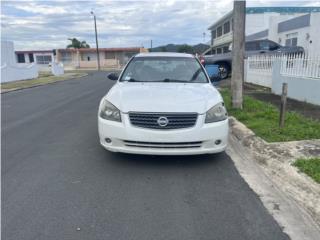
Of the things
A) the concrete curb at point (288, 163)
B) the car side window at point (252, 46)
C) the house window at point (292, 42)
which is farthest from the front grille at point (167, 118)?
the house window at point (292, 42)

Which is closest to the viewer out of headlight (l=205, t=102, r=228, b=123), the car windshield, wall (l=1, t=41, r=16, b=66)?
headlight (l=205, t=102, r=228, b=123)

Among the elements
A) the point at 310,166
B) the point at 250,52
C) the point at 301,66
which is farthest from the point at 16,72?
the point at 310,166

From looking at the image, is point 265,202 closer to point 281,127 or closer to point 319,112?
point 281,127

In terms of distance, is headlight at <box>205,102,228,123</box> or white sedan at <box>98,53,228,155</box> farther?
headlight at <box>205,102,228,123</box>

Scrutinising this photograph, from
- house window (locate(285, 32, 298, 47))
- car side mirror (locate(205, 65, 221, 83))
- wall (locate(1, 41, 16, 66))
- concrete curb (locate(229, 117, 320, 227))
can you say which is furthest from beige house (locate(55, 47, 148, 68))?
concrete curb (locate(229, 117, 320, 227))

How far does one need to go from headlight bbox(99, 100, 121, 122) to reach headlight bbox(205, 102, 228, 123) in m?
1.22

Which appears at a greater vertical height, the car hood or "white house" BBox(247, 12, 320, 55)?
"white house" BBox(247, 12, 320, 55)

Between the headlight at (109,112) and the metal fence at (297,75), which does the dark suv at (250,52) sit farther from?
the headlight at (109,112)

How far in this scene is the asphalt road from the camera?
290 cm

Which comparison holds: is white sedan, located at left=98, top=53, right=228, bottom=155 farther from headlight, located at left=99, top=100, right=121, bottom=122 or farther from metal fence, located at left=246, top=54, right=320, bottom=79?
metal fence, located at left=246, top=54, right=320, bottom=79

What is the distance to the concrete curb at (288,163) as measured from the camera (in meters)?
3.42

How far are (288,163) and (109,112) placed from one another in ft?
8.42

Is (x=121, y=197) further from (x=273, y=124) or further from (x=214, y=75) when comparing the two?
(x=273, y=124)

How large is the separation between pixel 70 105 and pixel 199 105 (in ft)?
24.3
